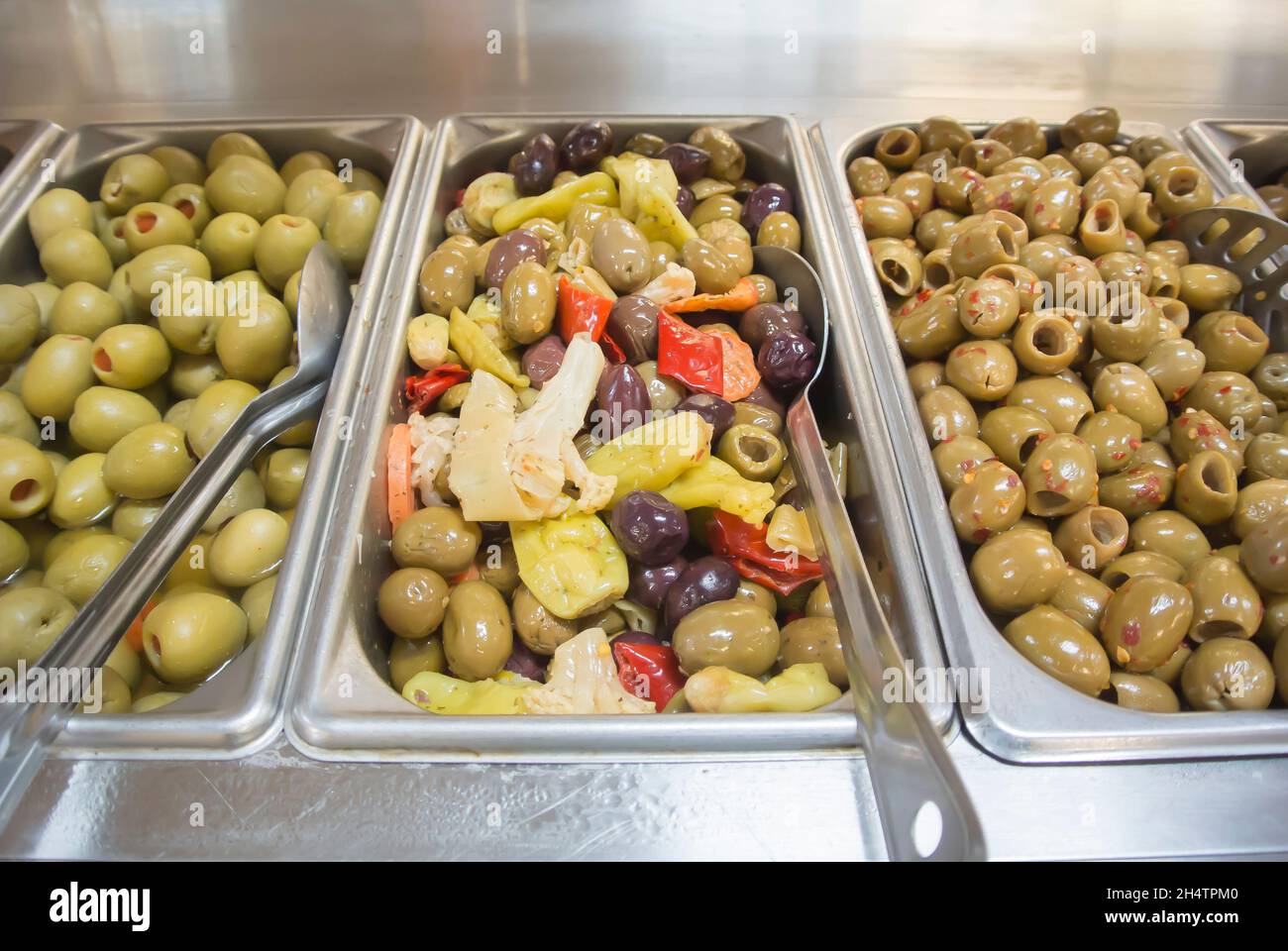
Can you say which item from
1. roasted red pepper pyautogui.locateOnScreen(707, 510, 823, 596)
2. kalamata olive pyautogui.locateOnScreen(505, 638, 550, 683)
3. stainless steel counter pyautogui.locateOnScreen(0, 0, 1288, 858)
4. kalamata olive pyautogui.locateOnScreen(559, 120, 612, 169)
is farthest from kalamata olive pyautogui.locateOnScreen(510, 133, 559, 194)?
kalamata olive pyautogui.locateOnScreen(505, 638, 550, 683)

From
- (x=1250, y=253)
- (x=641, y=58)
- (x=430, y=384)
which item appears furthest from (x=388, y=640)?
(x=1250, y=253)

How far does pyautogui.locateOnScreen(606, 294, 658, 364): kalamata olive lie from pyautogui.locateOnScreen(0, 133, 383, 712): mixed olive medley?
1.83 feet

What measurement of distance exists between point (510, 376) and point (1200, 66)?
6.55 ft

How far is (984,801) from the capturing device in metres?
0.92

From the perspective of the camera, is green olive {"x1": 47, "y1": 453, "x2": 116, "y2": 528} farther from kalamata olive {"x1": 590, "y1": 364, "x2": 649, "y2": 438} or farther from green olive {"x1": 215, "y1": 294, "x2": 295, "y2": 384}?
kalamata olive {"x1": 590, "y1": 364, "x2": 649, "y2": 438}

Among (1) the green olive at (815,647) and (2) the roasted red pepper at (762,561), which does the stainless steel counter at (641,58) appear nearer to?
(2) the roasted red pepper at (762,561)

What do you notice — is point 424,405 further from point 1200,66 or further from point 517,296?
point 1200,66

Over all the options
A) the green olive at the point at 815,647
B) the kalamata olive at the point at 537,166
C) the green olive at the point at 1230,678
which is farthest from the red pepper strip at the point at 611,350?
the green olive at the point at 1230,678

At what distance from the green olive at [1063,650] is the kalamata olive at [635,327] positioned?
0.74m

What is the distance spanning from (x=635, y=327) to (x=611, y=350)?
7 centimetres

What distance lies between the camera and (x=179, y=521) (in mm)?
1142

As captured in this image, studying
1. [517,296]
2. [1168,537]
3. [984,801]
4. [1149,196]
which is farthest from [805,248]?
[984,801]

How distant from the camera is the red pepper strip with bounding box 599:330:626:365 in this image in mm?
1439
